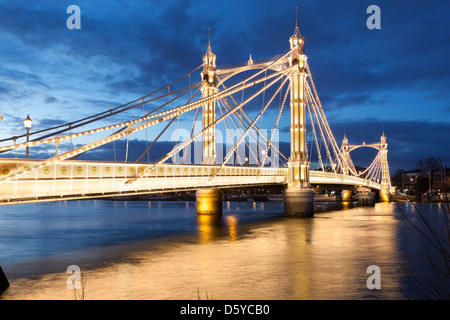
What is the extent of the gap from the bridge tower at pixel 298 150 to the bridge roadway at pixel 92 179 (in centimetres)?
1011

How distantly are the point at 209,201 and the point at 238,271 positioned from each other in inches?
1310

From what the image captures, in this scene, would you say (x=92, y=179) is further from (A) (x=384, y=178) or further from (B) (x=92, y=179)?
(A) (x=384, y=178)

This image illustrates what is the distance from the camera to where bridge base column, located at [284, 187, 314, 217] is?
151ft

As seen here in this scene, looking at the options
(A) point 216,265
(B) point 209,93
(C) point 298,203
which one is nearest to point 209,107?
(B) point 209,93

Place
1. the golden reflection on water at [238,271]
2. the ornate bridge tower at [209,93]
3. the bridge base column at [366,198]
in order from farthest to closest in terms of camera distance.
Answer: the bridge base column at [366,198], the ornate bridge tower at [209,93], the golden reflection on water at [238,271]

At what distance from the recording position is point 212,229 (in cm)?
3656

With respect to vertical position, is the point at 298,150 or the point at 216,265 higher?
the point at 298,150

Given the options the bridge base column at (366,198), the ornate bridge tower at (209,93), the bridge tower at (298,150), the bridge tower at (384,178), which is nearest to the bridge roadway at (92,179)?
the ornate bridge tower at (209,93)

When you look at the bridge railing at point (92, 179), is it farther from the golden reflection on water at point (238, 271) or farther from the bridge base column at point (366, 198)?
the bridge base column at point (366, 198)

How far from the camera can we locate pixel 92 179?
23.1 metres

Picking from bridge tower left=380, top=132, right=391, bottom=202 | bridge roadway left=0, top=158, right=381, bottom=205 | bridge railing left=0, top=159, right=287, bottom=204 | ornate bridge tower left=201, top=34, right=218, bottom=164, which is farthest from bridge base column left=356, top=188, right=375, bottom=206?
bridge railing left=0, top=159, right=287, bottom=204

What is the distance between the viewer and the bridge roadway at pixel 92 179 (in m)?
19.1

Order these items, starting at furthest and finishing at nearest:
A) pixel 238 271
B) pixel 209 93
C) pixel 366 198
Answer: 1. pixel 366 198
2. pixel 209 93
3. pixel 238 271
